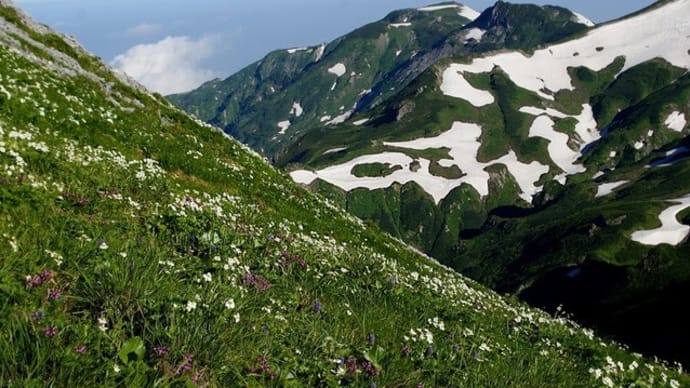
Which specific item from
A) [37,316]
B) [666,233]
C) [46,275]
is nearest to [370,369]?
[37,316]

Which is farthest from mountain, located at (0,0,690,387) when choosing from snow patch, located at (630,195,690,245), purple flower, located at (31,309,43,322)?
snow patch, located at (630,195,690,245)

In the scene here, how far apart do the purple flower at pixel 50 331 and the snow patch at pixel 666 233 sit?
664ft

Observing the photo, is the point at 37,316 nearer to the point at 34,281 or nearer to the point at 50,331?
the point at 50,331

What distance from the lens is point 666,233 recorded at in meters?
182

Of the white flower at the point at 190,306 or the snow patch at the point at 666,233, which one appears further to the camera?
the snow patch at the point at 666,233

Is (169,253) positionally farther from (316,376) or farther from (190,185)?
(190,185)

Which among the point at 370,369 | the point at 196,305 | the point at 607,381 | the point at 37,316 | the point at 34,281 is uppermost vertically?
the point at 34,281

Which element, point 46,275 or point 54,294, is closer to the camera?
point 54,294

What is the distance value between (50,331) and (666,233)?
209 meters

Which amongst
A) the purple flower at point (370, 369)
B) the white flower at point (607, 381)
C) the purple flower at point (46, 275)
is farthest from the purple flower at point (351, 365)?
the white flower at point (607, 381)

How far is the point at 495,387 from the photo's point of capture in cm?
738

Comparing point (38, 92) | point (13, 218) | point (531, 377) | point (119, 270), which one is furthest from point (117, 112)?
point (531, 377)

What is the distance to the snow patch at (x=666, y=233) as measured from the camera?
178 m

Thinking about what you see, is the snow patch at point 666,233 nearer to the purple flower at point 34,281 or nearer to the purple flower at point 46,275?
the purple flower at point 46,275
